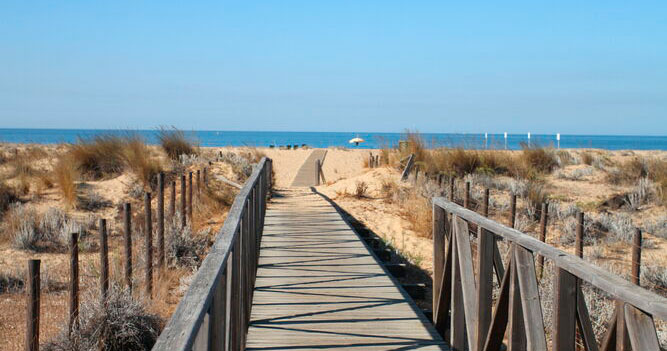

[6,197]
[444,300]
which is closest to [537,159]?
[6,197]

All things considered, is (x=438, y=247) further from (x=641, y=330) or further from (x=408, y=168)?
(x=408, y=168)

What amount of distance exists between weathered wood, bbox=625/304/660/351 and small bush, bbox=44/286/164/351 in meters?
4.91

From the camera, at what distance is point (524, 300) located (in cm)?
379

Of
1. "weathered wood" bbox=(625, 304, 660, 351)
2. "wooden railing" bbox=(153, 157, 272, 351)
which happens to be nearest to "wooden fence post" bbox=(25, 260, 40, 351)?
"wooden railing" bbox=(153, 157, 272, 351)

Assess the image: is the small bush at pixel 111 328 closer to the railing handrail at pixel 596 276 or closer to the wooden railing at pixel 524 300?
the wooden railing at pixel 524 300

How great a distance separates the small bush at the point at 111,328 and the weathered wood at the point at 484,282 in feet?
11.5

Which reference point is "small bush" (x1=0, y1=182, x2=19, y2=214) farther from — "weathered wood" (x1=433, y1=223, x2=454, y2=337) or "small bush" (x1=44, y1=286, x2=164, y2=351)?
"weathered wood" (x1=433, y1=223, x2=454, y2=337)

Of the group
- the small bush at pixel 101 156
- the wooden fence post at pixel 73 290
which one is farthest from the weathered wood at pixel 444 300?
the small bush at pixel 101 156

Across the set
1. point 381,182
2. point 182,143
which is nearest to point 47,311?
point 381,182

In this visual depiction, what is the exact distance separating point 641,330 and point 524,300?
1086mm

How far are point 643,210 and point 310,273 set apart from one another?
11266 mm

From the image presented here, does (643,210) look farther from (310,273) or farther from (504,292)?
(504,292)

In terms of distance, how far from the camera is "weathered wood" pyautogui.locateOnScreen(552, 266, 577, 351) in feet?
11.2

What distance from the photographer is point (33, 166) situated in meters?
20.5
